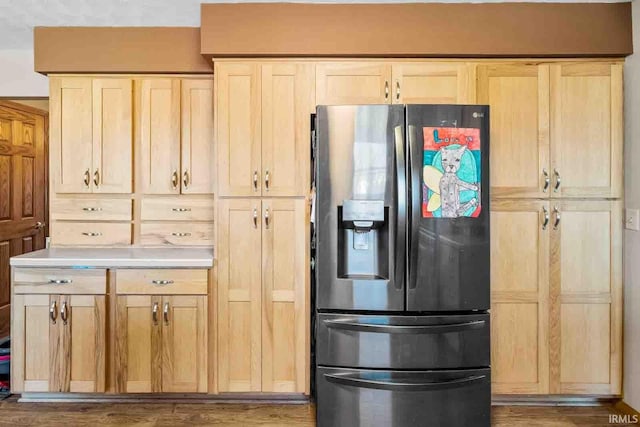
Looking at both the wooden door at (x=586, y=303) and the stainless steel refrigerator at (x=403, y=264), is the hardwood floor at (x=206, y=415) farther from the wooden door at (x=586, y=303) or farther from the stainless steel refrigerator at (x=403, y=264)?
the stainless steel refrigerator at (x=403, y=264)

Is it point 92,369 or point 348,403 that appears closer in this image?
point 348,403

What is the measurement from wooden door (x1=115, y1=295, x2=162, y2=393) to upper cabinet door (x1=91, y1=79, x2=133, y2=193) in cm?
82

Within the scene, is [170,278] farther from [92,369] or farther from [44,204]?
[44,204]

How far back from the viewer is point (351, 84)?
8.39 feet

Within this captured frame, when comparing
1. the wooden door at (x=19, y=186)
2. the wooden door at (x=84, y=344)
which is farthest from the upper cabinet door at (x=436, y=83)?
the wooden door at (x=19, y=186)

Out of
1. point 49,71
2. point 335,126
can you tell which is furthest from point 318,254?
point 49,71

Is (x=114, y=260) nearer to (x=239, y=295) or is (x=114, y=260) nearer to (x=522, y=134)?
(x=239, y=295)

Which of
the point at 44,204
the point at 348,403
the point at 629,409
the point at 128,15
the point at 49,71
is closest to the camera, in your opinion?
the point at 348,403

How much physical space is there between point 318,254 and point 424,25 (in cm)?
145

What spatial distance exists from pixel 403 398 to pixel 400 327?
13.2 inches

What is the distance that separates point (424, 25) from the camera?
99.7 inches

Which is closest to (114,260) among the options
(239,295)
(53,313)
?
(53,313)

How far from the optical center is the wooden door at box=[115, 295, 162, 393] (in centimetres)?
254

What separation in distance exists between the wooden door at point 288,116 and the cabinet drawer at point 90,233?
3.87ft
